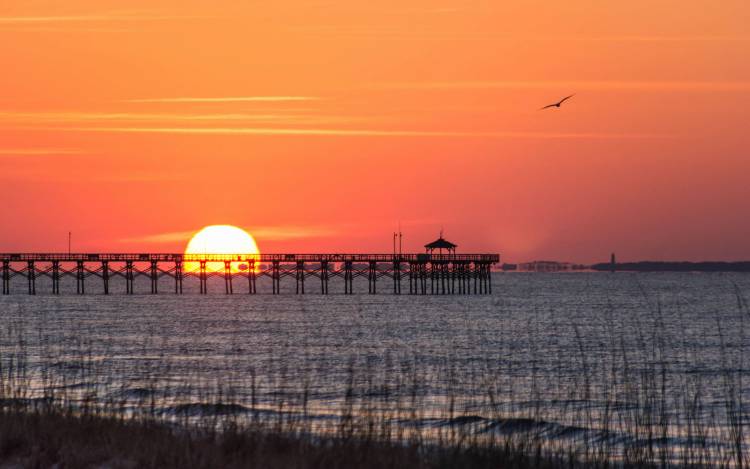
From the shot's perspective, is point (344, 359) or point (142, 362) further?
point (344, 359)

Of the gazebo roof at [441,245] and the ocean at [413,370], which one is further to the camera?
the gazebo roof at [441,245]

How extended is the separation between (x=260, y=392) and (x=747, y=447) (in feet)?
45.5

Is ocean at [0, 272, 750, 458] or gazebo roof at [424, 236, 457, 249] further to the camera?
gazebo roof at [424, 236, 457, 249]

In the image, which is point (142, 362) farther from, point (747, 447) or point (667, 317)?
point (667, 317)

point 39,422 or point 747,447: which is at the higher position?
point 39,422

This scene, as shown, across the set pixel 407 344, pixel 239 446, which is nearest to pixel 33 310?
pixel 407 344

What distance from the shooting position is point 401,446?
580 inches

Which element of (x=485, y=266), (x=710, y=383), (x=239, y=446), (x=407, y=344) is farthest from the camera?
(x=485, y=266)

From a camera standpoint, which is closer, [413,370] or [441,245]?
[413,370]

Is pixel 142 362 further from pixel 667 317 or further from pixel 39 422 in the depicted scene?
pixel 667 317

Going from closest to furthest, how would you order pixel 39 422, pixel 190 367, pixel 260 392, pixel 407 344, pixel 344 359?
pixel 39 422
pixel 260 392
pixel 190 367
pixel 344 359
pixel 407 344

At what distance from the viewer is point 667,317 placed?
3745 inches

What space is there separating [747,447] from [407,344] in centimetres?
3544


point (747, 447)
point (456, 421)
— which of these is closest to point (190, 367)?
point (456, 421)
